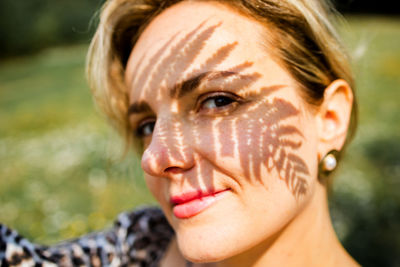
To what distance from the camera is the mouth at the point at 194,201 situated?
190 cm

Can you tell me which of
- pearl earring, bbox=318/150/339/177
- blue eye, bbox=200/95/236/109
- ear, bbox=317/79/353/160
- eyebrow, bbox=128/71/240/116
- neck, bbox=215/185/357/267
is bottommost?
neck, bbox=215/185/357/267

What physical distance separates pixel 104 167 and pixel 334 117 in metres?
4.80

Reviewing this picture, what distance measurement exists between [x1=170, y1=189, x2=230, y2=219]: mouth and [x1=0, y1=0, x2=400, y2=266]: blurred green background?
138 cm

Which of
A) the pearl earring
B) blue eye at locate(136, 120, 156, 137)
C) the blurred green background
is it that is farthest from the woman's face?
the blurred green background

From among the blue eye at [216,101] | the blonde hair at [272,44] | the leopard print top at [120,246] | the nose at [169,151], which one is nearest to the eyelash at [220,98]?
the blue eye at [216,101]

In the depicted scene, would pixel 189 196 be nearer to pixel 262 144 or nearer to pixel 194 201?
pixel 194 201

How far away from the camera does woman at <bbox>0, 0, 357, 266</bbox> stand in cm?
189

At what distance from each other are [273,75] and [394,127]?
5.11m

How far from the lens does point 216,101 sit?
A: 6.66 feet

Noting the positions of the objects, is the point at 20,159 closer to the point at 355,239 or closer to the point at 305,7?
the point at 355,239

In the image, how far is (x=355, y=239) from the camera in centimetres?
408

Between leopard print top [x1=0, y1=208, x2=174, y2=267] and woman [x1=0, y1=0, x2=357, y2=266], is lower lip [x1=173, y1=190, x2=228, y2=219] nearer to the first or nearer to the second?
woman [x1=0, y1=0, x2=357, y2=266]

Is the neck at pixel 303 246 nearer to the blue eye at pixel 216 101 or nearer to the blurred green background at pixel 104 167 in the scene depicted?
the blue eye at pixel 216 101

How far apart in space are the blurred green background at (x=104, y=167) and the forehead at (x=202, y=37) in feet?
3.33
